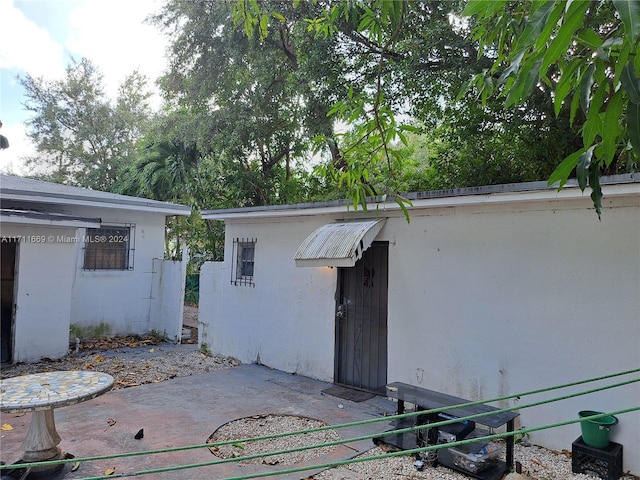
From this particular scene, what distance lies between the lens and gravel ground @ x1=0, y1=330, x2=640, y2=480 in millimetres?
4480

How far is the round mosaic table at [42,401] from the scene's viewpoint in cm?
413

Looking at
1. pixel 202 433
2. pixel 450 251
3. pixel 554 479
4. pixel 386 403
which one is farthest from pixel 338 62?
pixel 554 479

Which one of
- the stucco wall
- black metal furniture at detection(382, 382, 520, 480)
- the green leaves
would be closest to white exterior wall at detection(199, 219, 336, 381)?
the stucco wall

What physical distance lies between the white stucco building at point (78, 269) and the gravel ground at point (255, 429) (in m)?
0.86

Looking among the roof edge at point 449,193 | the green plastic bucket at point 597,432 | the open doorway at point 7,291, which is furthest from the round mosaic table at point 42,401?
the green plastic bucket at point 597,432

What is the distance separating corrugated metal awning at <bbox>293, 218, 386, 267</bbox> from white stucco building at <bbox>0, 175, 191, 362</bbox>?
5.25m

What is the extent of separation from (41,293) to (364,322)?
706 centimetres

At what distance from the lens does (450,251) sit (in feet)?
20.3

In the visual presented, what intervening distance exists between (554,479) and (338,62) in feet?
27.7

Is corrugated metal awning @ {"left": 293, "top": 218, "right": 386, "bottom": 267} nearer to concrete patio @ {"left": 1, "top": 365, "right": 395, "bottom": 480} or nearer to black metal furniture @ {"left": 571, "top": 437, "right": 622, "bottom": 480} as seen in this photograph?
concrete patio @ {"left": 1, "top": 365, "right": 395, "bottom": 480}

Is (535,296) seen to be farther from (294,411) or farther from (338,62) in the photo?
(338,62)

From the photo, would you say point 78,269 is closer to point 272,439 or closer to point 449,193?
point 272,439

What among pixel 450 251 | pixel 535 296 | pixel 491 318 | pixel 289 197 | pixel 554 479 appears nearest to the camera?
pixel 554 479

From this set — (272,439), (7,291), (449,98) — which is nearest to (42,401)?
(272,439)
